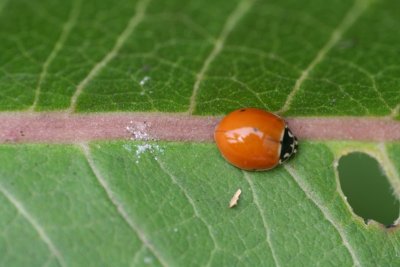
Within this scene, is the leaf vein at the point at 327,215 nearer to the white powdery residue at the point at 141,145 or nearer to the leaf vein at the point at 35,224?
the white powdery residue at the point at 141,145

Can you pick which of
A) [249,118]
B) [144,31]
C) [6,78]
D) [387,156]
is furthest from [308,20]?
[6,78]

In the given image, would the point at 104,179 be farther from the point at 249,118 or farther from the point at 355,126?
the point at 355,126

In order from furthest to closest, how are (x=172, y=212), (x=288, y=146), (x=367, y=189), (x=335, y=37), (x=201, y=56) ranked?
(x=367, y=189) → (x=288, y=146) → (x=172, y=212) → (x=201, y=56) → (x=335, y=37)

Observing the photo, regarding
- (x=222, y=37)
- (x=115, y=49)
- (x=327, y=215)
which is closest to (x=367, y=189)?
(x=327, y=215)

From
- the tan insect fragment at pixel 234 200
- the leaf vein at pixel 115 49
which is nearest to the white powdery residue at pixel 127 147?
the leaf vein at pixel 115 49

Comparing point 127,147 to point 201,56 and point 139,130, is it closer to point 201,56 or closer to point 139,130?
point 139,130

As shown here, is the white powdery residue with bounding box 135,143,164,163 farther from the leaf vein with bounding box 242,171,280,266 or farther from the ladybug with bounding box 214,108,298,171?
the leaf vein with bounding box 242,171,280,266
